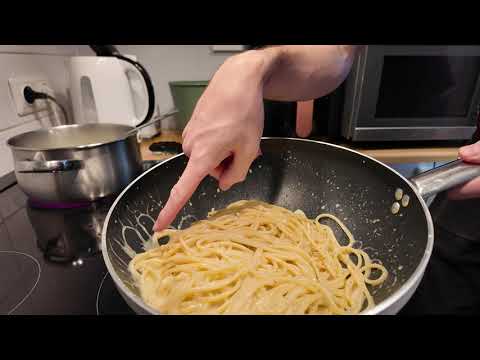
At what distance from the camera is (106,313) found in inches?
18.5

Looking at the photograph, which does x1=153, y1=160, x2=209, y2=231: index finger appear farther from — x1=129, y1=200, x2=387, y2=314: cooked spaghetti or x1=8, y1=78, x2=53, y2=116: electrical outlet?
x1=8, y1=78, x2=53, y2=116: electrical outlet

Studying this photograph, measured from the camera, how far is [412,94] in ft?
3.41

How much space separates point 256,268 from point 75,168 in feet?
1.53

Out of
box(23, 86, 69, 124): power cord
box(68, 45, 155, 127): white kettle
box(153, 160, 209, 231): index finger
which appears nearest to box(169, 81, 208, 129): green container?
box(68, 45, 155, 127): white kettle

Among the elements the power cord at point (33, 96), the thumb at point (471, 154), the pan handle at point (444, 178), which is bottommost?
the pan handle at point (444, 178)

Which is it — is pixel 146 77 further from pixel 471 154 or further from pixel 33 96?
Result: pixel 471 154

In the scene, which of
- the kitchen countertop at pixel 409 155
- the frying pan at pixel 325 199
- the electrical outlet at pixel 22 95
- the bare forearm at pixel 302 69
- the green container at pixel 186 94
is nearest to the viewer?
the frying pan at pixel 325 199

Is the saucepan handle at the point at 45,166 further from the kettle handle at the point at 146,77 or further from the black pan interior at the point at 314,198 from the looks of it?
the kettle handle at the point at 146,77

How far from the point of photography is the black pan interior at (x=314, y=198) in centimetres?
52

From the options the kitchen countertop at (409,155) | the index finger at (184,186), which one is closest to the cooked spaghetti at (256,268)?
the index finger at (184,186)

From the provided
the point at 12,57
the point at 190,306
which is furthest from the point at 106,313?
the point at 12,57

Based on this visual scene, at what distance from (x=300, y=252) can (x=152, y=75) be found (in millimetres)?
1171

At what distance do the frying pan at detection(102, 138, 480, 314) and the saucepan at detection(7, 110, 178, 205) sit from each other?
145mm

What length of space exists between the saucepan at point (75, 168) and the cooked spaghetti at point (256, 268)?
0.71 ft
